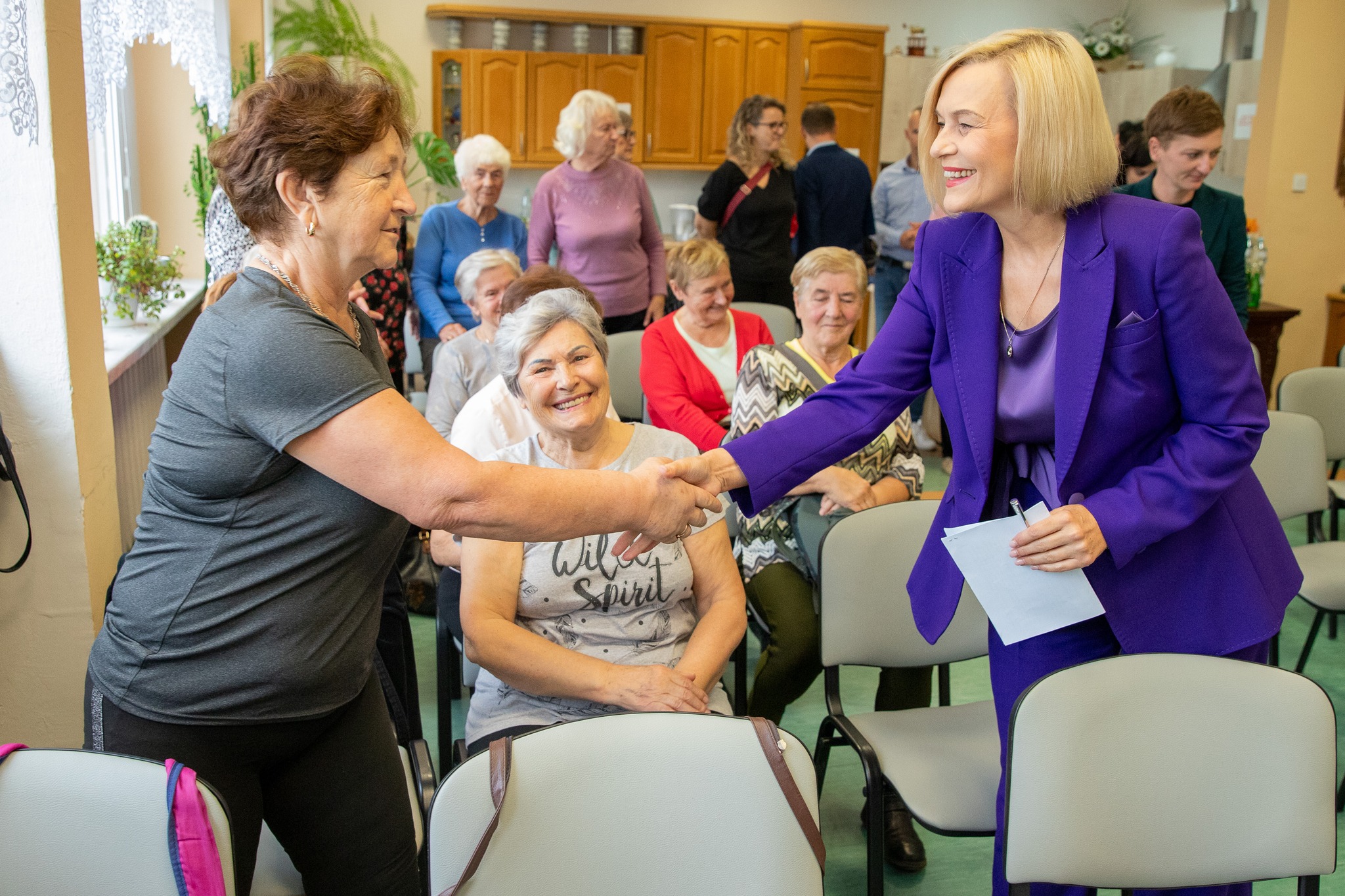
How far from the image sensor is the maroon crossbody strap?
5.15 metres

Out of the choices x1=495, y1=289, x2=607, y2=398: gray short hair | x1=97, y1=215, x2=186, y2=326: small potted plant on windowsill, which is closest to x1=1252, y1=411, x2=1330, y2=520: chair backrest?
x1=495, y1=289, x2=607, y2=398: gray short hair

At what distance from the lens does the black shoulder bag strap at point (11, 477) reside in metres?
2.01

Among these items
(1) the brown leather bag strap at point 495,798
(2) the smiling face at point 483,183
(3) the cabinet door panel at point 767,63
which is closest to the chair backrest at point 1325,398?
(2) the smiling face at point 483,183

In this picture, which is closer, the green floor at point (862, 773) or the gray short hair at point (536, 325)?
the gray short hair at point (536, 325)

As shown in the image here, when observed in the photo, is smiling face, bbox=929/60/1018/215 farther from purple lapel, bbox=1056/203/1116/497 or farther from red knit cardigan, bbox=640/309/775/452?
red knit cardigan, bbox=640/309/775/452

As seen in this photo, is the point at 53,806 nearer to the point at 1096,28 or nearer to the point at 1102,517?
the point at 1102,517

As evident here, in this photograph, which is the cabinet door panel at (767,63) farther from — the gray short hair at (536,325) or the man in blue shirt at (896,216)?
the gray short hair at (536,325)

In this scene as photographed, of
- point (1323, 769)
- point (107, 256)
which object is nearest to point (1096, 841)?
point (1323, 769)

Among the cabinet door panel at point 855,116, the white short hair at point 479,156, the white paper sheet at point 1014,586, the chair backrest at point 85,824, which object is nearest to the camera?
the chair backrest at point 85,824

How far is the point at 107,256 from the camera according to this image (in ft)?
11.4

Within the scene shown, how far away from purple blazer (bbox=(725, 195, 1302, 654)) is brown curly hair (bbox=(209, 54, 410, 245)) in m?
0.87

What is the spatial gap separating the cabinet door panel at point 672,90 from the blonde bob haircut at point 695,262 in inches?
189

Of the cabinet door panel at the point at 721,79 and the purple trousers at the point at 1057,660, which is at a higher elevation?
the cabinet door panel at the point at 721,79

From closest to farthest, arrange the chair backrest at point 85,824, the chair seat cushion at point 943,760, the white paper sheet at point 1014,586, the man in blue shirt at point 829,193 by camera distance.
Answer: the chair backrest at point 85,824 < the white paper sheet at point 1014,586 < the chair seat cushion at point 943,760 < the man in blue shirt at point 829,193
